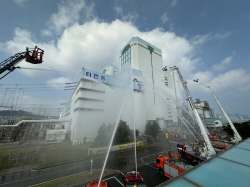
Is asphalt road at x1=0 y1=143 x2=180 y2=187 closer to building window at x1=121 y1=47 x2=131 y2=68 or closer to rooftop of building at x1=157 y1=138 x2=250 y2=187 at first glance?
rooftop of building at x1=157 y1=138 x2=250 y2=187

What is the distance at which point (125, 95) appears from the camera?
108 ft

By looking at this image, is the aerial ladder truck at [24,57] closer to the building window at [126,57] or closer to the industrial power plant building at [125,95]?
the industrial power plant building at [125,95]

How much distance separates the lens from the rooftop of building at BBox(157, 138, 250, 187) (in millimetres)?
3353

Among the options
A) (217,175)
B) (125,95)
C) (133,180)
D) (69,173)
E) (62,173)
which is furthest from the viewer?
(125,95)

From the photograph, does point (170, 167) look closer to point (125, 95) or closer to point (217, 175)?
point (217, 175)

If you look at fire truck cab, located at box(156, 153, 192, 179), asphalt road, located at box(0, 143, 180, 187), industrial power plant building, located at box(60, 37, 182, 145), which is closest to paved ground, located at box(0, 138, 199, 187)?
asphalt road, located at box(0, 143, 180, 187)

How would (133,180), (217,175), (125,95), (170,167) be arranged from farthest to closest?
(125,95) < (170,167) < (133,180) < (217,175)

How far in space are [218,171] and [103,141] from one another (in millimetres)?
29006

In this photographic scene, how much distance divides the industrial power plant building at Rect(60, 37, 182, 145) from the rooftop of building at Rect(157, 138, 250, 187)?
8.90m

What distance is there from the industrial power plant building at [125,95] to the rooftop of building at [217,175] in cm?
890

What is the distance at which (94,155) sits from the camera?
21828 millimetres

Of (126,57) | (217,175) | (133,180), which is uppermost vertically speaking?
(126,57)

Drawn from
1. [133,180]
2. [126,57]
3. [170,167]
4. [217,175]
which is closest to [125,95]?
[170,167]

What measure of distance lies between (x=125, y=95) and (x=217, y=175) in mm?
29449
